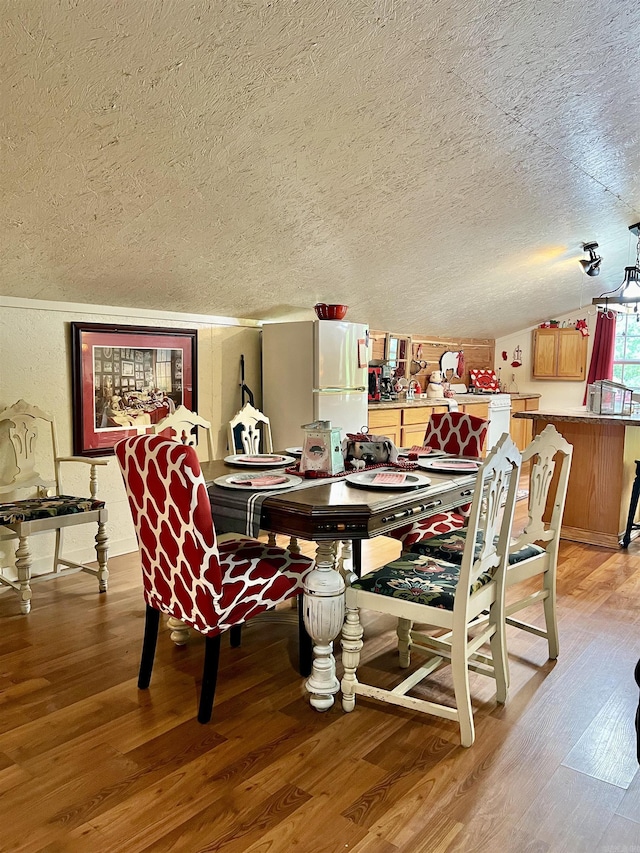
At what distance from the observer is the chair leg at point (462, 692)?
6.72ft

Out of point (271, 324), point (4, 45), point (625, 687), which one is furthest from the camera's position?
point (271, 324)

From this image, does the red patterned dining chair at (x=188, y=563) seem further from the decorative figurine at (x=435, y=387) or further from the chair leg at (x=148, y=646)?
the decorative figurine at (x=435, y=387)

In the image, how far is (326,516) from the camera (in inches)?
82.9

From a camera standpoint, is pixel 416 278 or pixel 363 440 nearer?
pixel 363 440

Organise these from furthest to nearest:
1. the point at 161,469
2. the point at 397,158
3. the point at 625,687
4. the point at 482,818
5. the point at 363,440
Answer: the point at 397,158 → the point at 363,440 → the point at 625,687 → the point at 161,469 → the point at 482,818

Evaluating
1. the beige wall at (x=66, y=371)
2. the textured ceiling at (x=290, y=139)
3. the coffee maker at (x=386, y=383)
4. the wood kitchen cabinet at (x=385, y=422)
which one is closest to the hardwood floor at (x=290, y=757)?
the beige wall at (x=66, y=371)

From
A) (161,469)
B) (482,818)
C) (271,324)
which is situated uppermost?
(271,324)

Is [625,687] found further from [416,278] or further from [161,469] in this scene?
[416,278]

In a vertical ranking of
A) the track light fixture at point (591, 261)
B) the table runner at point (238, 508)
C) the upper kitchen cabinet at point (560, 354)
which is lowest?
the table runner at point (238, 508)

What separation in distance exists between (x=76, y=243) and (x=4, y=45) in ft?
4.20

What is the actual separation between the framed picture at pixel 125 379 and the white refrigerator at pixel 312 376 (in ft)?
2.03

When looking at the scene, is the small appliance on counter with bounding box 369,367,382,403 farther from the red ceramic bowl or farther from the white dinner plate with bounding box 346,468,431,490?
the white dinner plate with bounding box 346,468,431,490

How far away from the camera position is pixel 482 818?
173 cm

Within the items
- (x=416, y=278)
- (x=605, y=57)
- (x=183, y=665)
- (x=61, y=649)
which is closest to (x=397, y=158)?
(x=605, y=57)
